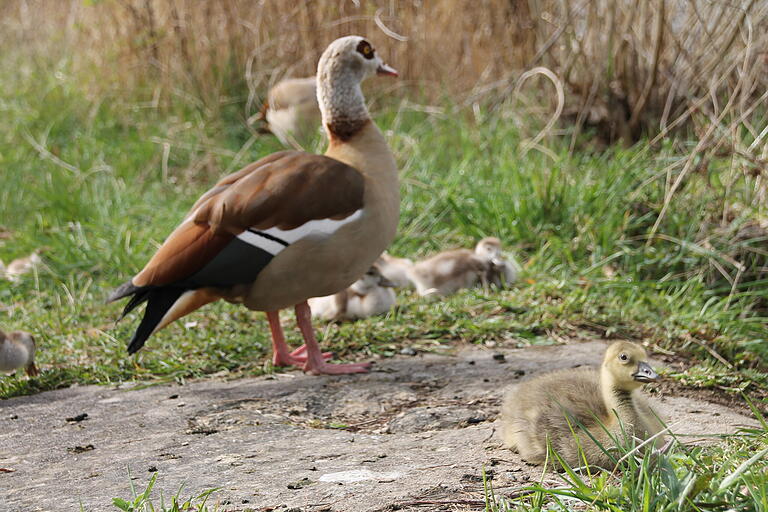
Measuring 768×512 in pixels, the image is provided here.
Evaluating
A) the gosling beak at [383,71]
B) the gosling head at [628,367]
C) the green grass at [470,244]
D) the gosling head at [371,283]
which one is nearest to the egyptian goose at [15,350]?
the green grass at [470,244]

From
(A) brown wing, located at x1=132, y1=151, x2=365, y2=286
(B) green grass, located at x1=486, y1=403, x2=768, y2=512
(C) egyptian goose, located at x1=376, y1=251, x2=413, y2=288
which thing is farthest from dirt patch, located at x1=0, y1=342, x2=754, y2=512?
(C) egyptian goose, located at x1=376, y1=251, x2=413, y2=288

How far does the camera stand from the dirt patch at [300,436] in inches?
120

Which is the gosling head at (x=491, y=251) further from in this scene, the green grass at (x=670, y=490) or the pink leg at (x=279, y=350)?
the green grass at (x=670, y=490)

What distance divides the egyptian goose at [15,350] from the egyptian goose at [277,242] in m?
0.48

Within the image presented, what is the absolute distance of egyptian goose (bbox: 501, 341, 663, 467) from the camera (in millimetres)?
3236

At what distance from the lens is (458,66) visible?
357 inches

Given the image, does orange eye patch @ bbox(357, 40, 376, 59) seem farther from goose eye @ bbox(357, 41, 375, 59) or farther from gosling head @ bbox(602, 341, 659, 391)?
gosling head @ bbox(602, 341, 659, 391)

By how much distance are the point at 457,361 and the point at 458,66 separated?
4.97m

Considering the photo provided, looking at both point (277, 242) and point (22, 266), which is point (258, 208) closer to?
point (277, 242)

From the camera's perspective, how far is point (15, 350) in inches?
175

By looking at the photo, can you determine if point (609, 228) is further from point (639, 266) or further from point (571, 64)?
point (571, 64)

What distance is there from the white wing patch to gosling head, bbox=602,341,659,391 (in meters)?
1.61

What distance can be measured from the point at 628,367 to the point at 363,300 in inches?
94.4

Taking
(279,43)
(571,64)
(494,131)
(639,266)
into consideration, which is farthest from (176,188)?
(639,266)
